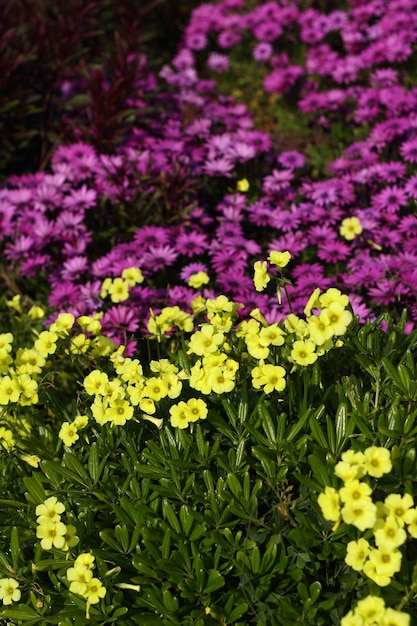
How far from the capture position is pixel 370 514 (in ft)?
5.85

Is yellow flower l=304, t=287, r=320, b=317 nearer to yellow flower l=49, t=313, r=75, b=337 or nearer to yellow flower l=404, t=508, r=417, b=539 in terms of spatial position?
yellow flower l=404, t=508, r=417, b=539

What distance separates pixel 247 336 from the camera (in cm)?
233

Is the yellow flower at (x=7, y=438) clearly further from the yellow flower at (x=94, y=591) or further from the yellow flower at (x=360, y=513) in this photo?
the yellow flower at (x=360, y=513)

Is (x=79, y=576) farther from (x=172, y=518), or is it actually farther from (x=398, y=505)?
(x=398, y=505)

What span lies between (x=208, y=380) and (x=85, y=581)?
69cm

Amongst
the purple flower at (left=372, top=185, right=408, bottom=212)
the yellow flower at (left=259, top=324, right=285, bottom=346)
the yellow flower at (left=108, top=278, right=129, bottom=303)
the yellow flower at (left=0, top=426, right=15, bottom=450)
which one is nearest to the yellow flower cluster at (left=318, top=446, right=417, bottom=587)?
the yellow flower at (left=259, top=324, right=285, bottom=346)

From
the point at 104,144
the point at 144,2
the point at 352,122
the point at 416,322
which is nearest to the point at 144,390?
the point at 416,322

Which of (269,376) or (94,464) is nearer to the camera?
(269,376)

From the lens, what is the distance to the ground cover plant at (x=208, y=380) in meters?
2.03

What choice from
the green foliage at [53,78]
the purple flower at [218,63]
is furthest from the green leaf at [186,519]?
the purple flower at [218,63]

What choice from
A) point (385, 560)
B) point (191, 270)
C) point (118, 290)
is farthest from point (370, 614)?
point (191, 270)

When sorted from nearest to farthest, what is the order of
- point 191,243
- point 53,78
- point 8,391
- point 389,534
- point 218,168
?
1. point 389,534
2. point 8,391
3. point 191,243
4. point 218,168
5. point 53,78

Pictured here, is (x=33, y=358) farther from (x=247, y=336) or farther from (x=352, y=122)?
(x=352, y=122)

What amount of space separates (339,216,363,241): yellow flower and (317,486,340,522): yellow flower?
1955 millimetres
